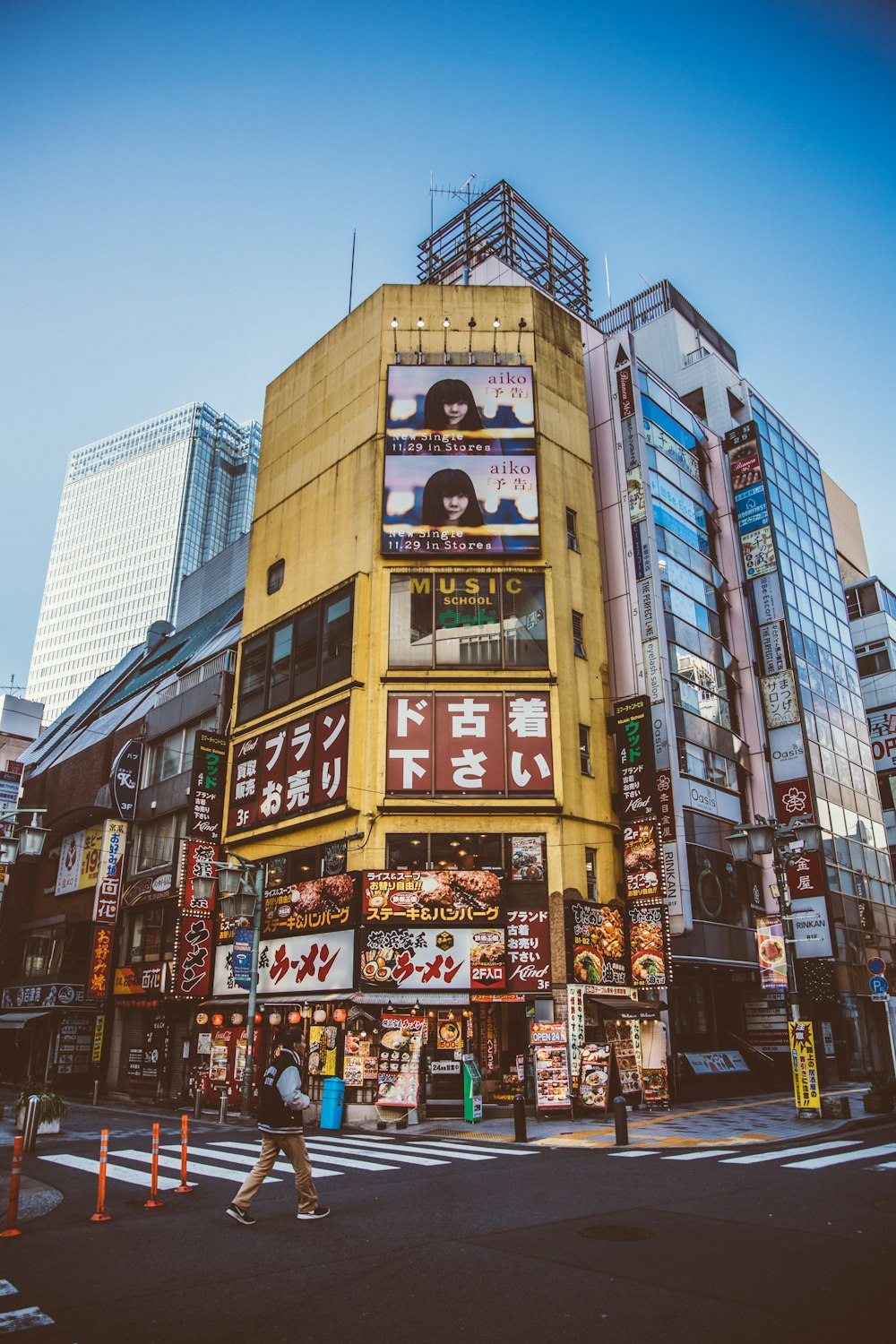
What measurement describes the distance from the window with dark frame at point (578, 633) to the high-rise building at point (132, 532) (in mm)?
140502

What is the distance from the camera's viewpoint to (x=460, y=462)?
102 feet

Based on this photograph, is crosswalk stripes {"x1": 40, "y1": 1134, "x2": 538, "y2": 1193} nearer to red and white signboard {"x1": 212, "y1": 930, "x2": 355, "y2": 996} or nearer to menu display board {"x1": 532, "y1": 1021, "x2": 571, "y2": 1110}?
menu display board {"x1": 532, "y1": 1021, "x2": 571, "y2": 1110}

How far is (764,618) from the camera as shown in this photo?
39.0 m

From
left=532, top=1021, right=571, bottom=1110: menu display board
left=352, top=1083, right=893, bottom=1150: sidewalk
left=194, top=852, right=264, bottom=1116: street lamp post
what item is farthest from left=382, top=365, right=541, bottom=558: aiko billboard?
left=352, top=1083, right=893, bottom=1150: sidewalk

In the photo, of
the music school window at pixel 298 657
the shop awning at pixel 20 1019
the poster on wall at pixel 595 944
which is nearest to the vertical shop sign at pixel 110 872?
the shop awning at pixel 20 1019

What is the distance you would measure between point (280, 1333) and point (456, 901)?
18620mm

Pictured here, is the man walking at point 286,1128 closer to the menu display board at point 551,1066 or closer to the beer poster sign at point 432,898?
the menu display board at point 551,1066

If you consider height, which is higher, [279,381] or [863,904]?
[279,381]

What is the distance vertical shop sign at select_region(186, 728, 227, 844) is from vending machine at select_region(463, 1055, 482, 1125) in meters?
13.9

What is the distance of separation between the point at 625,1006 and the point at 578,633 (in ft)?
40.7

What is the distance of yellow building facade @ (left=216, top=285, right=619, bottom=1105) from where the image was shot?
25.0 meters

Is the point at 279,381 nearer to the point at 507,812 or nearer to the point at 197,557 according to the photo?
the point at 507,812

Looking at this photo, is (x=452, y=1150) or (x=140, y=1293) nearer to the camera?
(x=140, y=1293)

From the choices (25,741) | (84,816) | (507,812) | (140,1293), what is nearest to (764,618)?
(507,812)
